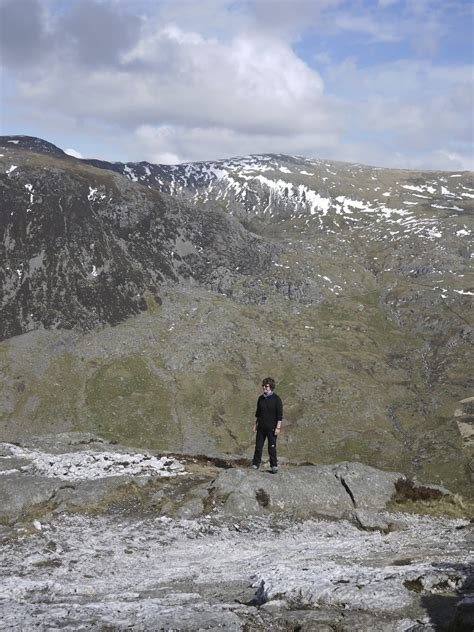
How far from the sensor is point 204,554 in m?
18.2

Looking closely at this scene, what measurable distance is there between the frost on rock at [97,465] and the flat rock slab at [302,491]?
5.49m

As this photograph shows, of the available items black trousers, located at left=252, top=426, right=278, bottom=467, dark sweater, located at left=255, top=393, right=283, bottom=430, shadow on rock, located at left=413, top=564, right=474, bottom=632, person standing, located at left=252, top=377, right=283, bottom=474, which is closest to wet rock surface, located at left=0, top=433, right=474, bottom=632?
shadow on rock, located at left=413, top=564, right=474, bottom=632

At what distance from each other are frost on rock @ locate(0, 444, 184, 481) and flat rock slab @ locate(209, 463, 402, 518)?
549 cm

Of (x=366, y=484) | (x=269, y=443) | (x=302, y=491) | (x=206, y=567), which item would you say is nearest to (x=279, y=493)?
(x=302, y=491)

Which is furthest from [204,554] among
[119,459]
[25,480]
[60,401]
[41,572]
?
[60,401]

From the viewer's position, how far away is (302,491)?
24078 millimetres

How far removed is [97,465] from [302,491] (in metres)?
12.0

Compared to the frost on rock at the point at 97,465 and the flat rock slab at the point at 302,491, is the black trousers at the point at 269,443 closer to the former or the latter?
the flat rock slab at the point at 302,491

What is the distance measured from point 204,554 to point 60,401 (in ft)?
574

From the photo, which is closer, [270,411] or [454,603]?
[454,603]

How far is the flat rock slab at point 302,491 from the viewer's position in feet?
75.4

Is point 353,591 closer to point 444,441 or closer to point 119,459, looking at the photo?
point 119,459

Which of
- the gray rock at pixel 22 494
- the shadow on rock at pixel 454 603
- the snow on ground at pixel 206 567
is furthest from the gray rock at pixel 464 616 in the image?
the gray rock at pixel 22 494

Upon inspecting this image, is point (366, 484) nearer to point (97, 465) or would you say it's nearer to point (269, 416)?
point (269, 416)
